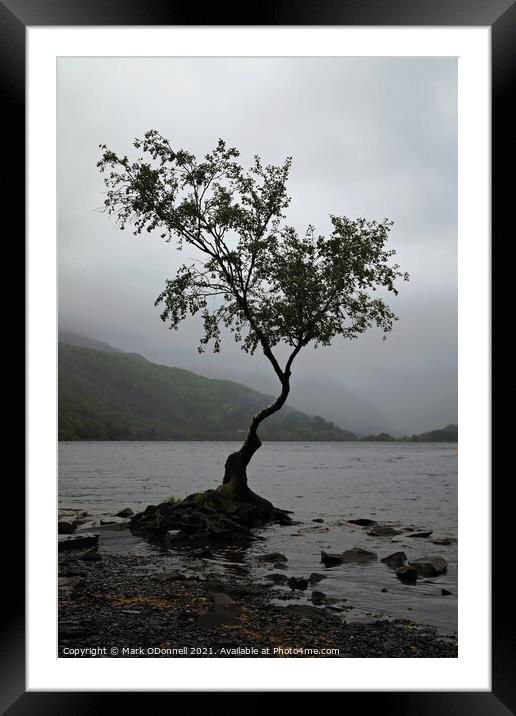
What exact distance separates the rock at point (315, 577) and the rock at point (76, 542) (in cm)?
249

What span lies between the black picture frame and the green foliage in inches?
83.1

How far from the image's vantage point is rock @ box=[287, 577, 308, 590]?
5750 millimetres

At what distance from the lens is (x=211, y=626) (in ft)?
16.2

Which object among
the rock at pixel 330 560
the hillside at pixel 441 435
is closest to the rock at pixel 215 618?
the rock at pixel 330 560

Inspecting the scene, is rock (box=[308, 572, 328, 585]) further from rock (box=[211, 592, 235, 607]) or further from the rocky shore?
rock (box=[211, 592, 235, 607])

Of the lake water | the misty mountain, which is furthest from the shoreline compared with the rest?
the misty mountain

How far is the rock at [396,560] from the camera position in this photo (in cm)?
630
